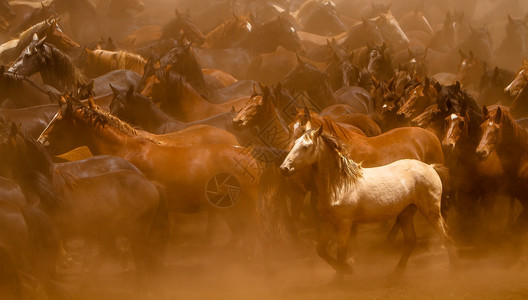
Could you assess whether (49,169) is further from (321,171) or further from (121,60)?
(121,60)

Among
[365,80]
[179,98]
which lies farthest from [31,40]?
[365,80]

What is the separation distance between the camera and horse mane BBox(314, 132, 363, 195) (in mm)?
5840

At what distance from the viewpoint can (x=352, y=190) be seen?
590 cm

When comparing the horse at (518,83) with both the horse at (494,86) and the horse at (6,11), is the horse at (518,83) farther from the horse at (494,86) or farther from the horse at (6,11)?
the horse at (6,11)

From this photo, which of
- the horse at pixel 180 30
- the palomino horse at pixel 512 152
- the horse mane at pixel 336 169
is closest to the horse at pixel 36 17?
the horse at pixel 180 30

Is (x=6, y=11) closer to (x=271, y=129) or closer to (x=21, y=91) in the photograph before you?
(x=21, y=91)

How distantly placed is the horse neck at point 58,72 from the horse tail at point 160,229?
14.1ft

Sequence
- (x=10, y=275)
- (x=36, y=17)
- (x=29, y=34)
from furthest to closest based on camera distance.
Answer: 1. (x=36, y=17)
2. (x=29, y=34)
3. (x=10, y=275)

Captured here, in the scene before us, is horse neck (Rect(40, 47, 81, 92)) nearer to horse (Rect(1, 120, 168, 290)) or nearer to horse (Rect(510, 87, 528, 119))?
horse (Rect(1, 120, 168, 290))

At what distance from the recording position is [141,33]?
16219 millimetres

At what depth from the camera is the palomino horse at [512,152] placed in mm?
6875

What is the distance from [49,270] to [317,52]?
10.4 metres

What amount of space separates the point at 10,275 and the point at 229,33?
36.0ft

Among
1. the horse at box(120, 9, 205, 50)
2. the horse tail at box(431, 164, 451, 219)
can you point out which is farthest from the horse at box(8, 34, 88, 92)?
the horse tail at box(431, 164, 451, 219)
